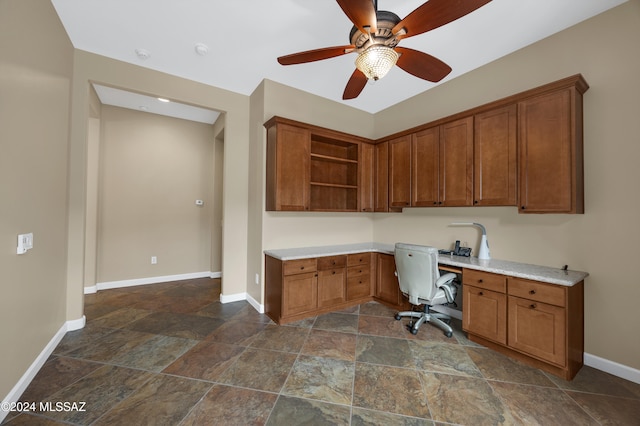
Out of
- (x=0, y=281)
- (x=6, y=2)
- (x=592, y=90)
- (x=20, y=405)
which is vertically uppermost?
(x=6, y=2)

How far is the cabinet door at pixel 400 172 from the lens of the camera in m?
3.50

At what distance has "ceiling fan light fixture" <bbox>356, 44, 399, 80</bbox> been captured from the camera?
1.75 metres

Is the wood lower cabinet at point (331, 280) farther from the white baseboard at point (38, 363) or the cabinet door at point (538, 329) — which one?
the white baseboard at point (38, 363)

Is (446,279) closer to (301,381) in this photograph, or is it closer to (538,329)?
(538,329)

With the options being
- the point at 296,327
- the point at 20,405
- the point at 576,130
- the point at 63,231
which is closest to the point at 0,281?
the point at 20,405

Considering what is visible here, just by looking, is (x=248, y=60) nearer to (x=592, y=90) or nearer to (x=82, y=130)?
(x=82, y=130)

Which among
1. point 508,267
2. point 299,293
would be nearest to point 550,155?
point 508,267

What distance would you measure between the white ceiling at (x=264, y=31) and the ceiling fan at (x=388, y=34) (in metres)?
0.57

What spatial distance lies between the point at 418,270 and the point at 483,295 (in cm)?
63

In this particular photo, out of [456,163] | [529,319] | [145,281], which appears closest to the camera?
[529,319]

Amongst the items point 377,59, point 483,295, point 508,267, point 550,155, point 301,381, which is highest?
point 377,59

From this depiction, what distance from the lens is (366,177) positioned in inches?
155

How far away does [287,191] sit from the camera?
3.21 metres

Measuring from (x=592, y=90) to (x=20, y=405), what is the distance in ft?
16.8
